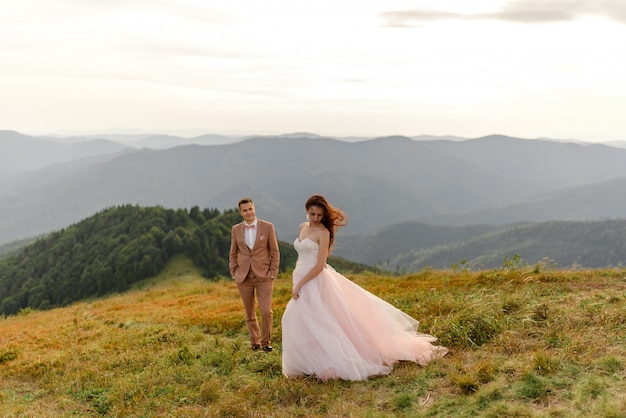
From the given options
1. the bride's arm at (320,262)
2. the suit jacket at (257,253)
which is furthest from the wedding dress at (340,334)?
the suit jacket at (257,253)

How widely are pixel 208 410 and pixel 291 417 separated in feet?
4.81

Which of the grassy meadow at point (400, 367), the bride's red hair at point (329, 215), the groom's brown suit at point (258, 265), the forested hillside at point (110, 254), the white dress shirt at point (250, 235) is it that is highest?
the bride's red hair at point (329, 215)

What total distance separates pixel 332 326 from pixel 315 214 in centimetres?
220

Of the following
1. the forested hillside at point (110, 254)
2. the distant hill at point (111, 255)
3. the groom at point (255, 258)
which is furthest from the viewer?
the forested hillside at point (110, 254)

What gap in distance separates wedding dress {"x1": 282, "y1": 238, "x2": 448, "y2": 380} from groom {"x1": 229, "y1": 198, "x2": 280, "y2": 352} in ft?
4.64

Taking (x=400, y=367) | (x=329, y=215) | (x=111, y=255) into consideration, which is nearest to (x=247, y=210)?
Answer: (x=329, y=215)

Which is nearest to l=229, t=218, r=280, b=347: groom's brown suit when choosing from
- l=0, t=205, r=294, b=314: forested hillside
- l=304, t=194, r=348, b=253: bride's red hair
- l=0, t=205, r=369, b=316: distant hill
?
l=304, t=194, r=348, b=253: bride's red hair

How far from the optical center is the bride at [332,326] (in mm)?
8352

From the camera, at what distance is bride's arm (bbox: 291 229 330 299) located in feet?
29.0

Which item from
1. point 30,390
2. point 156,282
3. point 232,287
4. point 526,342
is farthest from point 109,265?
point 526,342

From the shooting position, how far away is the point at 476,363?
25.2 feet

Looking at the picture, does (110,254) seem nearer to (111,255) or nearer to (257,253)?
(111,255)

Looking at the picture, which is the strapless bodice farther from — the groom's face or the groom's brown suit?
the groom's face

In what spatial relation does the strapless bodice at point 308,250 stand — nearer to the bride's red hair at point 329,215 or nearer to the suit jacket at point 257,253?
the bride's red hair at point 329,215
